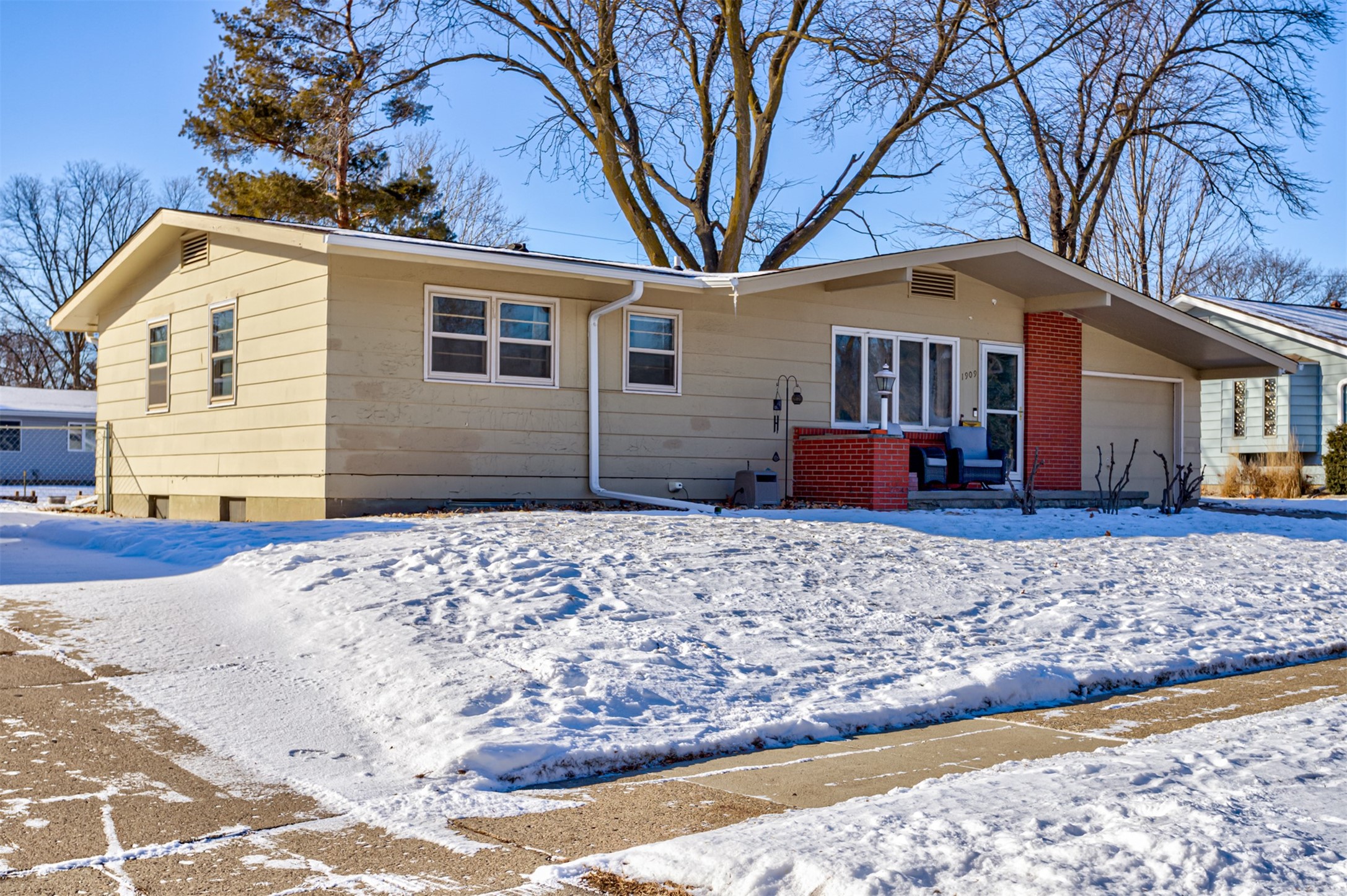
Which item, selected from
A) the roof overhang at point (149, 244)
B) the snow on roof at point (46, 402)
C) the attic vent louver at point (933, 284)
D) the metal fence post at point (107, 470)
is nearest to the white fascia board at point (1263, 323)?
the attic vent louver at point (933, 284)

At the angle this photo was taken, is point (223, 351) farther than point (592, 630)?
Yes

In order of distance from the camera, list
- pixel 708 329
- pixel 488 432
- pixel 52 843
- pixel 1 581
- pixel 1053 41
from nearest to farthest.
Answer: pixel 52 843 < pixel 1 581 < pixel 488 432 < pixel 708 329 < pixel 1053 41

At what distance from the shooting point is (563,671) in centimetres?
593

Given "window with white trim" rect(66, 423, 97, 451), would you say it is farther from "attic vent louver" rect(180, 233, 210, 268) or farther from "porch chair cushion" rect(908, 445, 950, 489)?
"porch chair cushion" rect(908, 445, 950, 489)

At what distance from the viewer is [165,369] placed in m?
15.5

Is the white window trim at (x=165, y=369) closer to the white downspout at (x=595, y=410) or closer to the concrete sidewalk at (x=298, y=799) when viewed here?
the white downspout at (x=595, y=410)

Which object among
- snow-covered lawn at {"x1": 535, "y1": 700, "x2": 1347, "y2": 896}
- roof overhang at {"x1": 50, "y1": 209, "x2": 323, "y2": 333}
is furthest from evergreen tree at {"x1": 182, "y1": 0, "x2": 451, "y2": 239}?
snow-covered lawn at {"x1": 535, "y1": 700, "x2": 1347, "y2": 896}

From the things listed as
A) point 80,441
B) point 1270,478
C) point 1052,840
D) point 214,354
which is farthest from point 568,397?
point 80,441

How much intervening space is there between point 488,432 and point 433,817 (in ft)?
28.9

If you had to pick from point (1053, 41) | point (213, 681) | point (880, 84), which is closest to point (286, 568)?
point (213, 681)

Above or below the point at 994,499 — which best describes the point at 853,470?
above

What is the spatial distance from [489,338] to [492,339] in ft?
0.09

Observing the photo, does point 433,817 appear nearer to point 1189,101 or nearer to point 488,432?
point 488,432

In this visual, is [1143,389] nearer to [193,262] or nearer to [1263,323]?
[1263,323]
